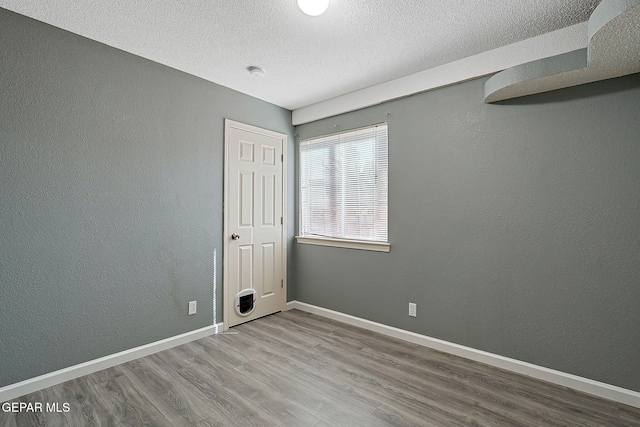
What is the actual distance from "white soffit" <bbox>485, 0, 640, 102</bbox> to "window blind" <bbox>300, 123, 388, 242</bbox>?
1.20 meters

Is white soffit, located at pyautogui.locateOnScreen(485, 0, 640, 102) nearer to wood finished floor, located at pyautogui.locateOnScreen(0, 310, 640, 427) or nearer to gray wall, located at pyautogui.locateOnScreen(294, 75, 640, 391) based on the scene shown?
gray wall, located at pyautogui.locateOnScreen(294, 75, 640, 391)

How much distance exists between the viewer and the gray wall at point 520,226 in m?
2.13

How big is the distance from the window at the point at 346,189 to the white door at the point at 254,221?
0.35 metres

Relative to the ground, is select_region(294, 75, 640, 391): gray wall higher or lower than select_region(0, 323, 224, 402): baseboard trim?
higher

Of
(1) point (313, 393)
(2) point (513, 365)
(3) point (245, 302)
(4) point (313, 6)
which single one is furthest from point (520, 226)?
(3) point (245, 302)

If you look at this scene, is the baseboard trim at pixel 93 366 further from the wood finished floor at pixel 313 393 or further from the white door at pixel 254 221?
the white door at pixel 254 221

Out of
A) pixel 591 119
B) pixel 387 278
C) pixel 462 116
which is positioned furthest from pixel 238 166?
pixel 591 119

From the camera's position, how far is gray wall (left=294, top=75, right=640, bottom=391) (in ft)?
7.00

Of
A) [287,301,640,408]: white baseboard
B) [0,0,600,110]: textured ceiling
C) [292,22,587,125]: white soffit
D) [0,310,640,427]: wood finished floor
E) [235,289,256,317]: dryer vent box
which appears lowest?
[0,310,640,427]: wood finished floor

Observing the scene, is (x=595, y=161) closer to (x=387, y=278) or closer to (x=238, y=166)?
(x=387, y=278)

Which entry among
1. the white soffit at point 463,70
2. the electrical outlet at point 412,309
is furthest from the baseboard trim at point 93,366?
the white soffit at point 463,70

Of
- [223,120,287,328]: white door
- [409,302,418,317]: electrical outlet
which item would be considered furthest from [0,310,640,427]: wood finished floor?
[223,120,287,328]: white door

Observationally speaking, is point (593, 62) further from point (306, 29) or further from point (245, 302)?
point (245, 302)

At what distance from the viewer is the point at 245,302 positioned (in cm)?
354
